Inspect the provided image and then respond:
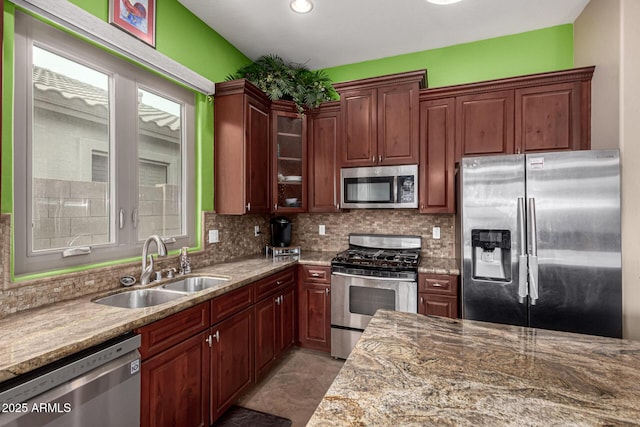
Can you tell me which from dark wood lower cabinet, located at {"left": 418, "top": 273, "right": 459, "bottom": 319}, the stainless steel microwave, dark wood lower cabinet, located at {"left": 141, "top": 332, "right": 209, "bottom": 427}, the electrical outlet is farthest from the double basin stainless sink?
the electrical outlet

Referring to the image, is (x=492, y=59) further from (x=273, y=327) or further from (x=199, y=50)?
(x=273, y=327)

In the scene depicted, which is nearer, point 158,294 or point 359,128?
point 158,294

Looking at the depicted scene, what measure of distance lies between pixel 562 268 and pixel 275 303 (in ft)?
6.93

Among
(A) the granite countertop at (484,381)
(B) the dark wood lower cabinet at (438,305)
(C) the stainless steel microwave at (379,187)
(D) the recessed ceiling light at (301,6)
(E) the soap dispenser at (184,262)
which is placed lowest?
(B) the dark wood lower cabinet at (438,305)

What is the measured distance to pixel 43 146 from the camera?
1691 millimetres

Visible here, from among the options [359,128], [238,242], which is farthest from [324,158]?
[238,242]

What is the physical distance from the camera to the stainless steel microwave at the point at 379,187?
2.96m

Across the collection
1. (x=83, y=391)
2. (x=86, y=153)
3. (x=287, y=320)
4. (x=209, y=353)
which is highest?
(x=86, y=153)

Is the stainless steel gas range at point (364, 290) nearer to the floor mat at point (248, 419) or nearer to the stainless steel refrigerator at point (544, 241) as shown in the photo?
the stainless steel refrigerator at point (544, 241)

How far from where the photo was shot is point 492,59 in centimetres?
307

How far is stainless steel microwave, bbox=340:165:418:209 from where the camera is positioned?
296 cm

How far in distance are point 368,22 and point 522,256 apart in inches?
90.0

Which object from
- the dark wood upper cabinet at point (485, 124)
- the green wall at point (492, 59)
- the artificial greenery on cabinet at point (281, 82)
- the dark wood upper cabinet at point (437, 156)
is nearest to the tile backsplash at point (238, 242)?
the dark wood upper cabinet at point (437, 156)

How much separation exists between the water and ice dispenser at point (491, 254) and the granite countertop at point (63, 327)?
179 cm
